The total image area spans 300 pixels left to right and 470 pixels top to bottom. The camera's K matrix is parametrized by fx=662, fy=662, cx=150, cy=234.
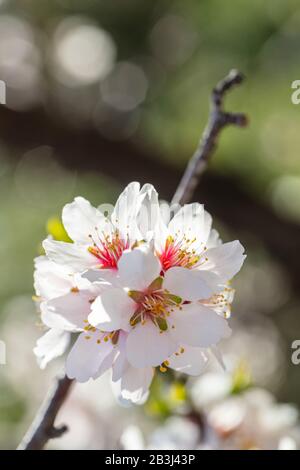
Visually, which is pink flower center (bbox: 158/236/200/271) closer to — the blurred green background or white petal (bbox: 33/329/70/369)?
white petal (bbox: 33/329/70/369)

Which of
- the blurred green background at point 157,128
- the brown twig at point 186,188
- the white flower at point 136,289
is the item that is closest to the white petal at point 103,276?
the white flower at point 136,289

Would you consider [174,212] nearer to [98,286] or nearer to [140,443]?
[98,286]

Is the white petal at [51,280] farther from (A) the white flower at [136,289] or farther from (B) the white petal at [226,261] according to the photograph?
(B) the white petal at [226,261]

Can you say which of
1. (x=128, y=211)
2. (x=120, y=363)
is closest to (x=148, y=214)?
(x=128, y=211)

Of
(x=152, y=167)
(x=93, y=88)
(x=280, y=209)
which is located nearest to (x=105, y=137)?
(x=152, y=167)

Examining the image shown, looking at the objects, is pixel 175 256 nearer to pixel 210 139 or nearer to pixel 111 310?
pixel 111 310

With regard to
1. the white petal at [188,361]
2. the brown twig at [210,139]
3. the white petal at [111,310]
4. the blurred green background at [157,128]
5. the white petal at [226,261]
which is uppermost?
the brown twig at [210,139]
